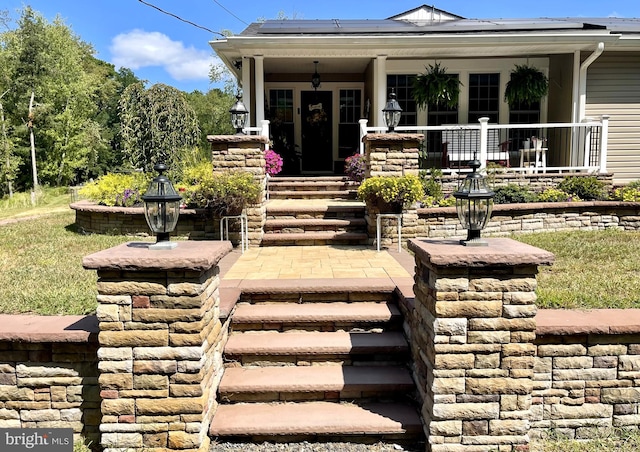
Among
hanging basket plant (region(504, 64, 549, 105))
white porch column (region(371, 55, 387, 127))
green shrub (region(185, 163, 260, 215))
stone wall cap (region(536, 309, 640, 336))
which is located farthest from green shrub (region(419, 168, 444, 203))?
stone wall cap (region(536, 309, 640, 336))

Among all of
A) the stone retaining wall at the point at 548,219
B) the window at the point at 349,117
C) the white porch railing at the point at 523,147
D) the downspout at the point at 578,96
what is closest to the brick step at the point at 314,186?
the white porch railing at the point at 523,147

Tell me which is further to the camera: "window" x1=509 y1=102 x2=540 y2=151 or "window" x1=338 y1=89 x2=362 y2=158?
"window" x1=338 y1=89 x2=362 y2=158

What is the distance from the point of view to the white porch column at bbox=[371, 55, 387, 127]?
927 cm

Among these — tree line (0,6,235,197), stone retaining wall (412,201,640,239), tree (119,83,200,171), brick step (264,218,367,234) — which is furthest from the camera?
tree line (0,6,235,197)

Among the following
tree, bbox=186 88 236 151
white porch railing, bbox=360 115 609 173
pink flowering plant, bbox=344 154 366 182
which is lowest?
pink flowering plant, bbox=344 154 366 182

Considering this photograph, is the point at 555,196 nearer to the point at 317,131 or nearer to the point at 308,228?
the point at 308,228

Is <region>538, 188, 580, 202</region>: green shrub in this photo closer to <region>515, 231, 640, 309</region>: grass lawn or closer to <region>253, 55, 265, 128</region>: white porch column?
<region>515, 231, 640, 309</region>: grass lawn

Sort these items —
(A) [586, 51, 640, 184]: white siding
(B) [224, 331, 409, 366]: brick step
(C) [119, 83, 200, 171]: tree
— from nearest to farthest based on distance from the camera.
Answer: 1. (B) [224, 331, 409, 366]: brick step
2. (A) [586, 51, 640, 184]: white siding
3. (C) [119, 83, 200, 171]: tree

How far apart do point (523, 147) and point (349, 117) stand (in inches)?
162

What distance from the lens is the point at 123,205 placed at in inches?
307

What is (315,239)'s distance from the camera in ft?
21.1

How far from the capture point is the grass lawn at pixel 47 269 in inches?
149

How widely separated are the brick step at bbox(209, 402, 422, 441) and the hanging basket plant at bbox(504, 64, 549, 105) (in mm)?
8487

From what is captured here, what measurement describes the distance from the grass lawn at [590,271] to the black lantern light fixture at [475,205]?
1.23 meters
